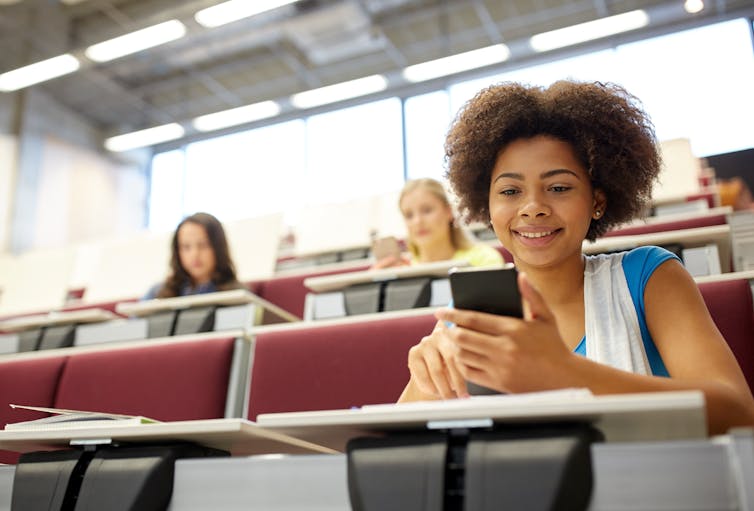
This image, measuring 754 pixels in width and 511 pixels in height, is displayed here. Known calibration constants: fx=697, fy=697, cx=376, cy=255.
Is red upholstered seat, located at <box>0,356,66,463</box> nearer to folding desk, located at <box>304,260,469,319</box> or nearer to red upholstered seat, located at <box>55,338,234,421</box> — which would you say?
red upholstered seat, located at <box>55,338,234,421</box>

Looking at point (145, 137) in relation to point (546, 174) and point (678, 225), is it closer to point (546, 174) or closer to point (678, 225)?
point (678, 225)

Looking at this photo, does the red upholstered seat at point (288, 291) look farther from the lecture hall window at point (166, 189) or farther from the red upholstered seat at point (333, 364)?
the lecture hall window at point (166, 189)

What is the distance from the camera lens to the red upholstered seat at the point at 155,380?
1252 mm

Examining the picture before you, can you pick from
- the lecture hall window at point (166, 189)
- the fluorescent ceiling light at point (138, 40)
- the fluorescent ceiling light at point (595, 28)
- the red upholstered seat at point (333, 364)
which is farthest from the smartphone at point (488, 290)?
the lecture hall window at point (166, 189)

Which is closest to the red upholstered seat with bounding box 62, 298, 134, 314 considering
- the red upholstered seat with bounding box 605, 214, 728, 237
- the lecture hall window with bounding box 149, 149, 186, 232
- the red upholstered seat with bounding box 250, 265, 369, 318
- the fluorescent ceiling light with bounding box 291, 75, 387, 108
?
the red upholstered seat with bounding box 250, 265, 369, 318

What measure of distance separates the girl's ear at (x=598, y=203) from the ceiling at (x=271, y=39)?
3.71 meters

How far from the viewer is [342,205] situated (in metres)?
3.18

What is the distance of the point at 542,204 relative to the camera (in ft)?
2.70

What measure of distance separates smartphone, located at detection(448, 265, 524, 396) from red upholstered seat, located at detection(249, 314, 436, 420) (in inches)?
22.5

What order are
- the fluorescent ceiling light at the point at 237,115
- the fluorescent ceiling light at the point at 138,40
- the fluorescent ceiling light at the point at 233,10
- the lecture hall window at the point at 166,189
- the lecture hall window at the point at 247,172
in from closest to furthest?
the fluorescent ceiling light at the point at 233,10 → the fluorescent ceiling light at the point at 138,40 → the fluorescent ceiling light at the point at 237,115 → the lecture hall window at the point at 247,172 → the lecture hall window at the point at 166,189

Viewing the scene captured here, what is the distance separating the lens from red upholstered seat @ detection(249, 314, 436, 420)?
1.14m

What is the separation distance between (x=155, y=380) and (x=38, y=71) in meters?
3.92

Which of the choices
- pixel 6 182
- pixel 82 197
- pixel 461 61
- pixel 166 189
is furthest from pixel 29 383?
pixel 166 189

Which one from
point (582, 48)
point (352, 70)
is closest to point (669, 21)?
point (582, 48)
